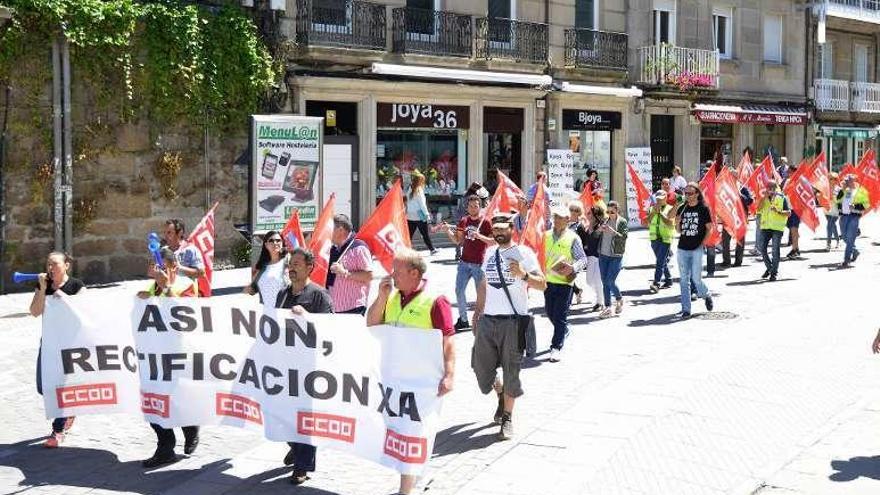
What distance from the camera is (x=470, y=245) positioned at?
43.3 feet

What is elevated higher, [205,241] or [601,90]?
[601,90]

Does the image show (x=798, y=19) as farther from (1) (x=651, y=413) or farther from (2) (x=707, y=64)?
(1) (x=651, y=413)

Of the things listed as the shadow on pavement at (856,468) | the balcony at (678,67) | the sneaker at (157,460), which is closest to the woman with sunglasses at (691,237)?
the shadow on pavement at (856,468)

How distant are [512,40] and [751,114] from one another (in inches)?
401

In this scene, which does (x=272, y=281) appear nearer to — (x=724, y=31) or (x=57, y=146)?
(x=57, y=146)

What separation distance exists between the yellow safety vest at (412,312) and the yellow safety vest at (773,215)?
492 inches

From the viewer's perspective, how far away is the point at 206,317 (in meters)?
7.89

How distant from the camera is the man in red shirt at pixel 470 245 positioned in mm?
13094

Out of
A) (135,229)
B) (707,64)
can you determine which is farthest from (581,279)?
(707,64)

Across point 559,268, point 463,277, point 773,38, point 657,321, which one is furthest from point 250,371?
point 773,38

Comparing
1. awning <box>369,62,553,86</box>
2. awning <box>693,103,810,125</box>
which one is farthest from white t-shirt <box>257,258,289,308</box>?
awning <box>693,103,810,125</box>

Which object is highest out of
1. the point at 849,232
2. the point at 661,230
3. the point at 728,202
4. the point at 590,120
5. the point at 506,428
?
the point at 590,120

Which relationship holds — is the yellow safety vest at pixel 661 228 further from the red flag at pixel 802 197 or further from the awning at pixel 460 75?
the awning at pixel 460 75

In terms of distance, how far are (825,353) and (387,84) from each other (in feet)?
41.3
